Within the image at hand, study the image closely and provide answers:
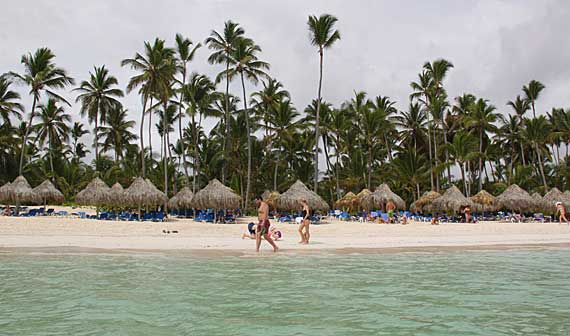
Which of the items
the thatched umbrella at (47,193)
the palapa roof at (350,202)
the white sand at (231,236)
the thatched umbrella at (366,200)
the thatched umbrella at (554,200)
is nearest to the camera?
the white sand at (231,236)

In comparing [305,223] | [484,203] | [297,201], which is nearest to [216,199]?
[297,201]

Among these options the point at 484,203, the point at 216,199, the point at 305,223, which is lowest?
the point at 305,223

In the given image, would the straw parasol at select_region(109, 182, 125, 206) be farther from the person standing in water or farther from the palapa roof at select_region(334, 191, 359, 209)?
the palapa roof at select_region(334, 191, 359, 209)

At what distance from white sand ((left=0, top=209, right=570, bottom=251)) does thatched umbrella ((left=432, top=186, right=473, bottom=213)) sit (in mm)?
4852

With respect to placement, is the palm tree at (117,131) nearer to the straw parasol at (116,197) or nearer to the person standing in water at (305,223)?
the straw parasol at (116,197)

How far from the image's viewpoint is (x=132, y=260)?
10.6 metres

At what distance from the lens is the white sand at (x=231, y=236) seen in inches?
536

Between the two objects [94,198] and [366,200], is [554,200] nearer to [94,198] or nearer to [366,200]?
[366,200]

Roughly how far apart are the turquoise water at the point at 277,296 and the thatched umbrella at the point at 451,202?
1665cm

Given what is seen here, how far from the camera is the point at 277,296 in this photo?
6.76 m

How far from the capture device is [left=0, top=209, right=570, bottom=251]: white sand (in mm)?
13609

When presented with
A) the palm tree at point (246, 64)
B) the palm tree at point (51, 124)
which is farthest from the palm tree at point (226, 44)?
the palm tree at point (51, 124)

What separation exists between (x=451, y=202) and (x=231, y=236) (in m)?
15.7

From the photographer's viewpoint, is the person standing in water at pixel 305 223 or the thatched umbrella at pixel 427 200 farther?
the thatched umbrella at pixel 427 200
